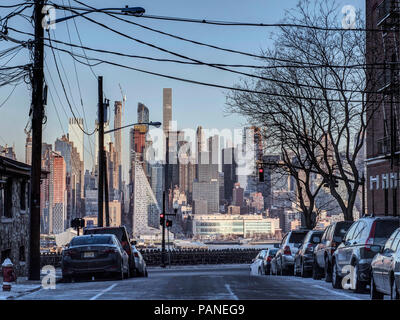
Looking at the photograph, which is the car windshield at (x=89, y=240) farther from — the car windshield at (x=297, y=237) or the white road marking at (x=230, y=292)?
the car windshield at (x=297, y=237)

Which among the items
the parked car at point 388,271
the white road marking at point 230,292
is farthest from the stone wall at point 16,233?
the parked car at point 388,271

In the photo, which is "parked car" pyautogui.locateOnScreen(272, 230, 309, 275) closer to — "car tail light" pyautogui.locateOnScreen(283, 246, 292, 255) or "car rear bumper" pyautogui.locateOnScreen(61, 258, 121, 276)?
"car tail light" pyautogui.locateOnScreen(283, 246, 292, 255)

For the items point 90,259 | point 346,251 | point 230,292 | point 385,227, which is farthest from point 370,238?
point 90,259

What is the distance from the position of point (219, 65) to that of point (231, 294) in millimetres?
13782

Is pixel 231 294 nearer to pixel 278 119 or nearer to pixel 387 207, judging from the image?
pixel 278 119

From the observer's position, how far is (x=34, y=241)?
90.2ft

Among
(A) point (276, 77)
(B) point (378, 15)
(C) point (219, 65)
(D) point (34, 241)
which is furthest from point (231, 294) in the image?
(B) point (378, 15)

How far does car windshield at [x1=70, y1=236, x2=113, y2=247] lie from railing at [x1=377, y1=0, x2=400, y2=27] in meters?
21.0

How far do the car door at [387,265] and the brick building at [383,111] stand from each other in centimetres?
2249

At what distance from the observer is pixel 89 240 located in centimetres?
2703

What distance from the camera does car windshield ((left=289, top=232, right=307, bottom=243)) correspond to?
112 feet

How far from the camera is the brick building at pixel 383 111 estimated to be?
42.7 m

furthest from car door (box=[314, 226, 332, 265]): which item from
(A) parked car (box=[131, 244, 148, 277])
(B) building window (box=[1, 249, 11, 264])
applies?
(B) building window (box=[1, 249, 11, 264])

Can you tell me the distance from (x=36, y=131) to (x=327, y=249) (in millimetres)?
9486
